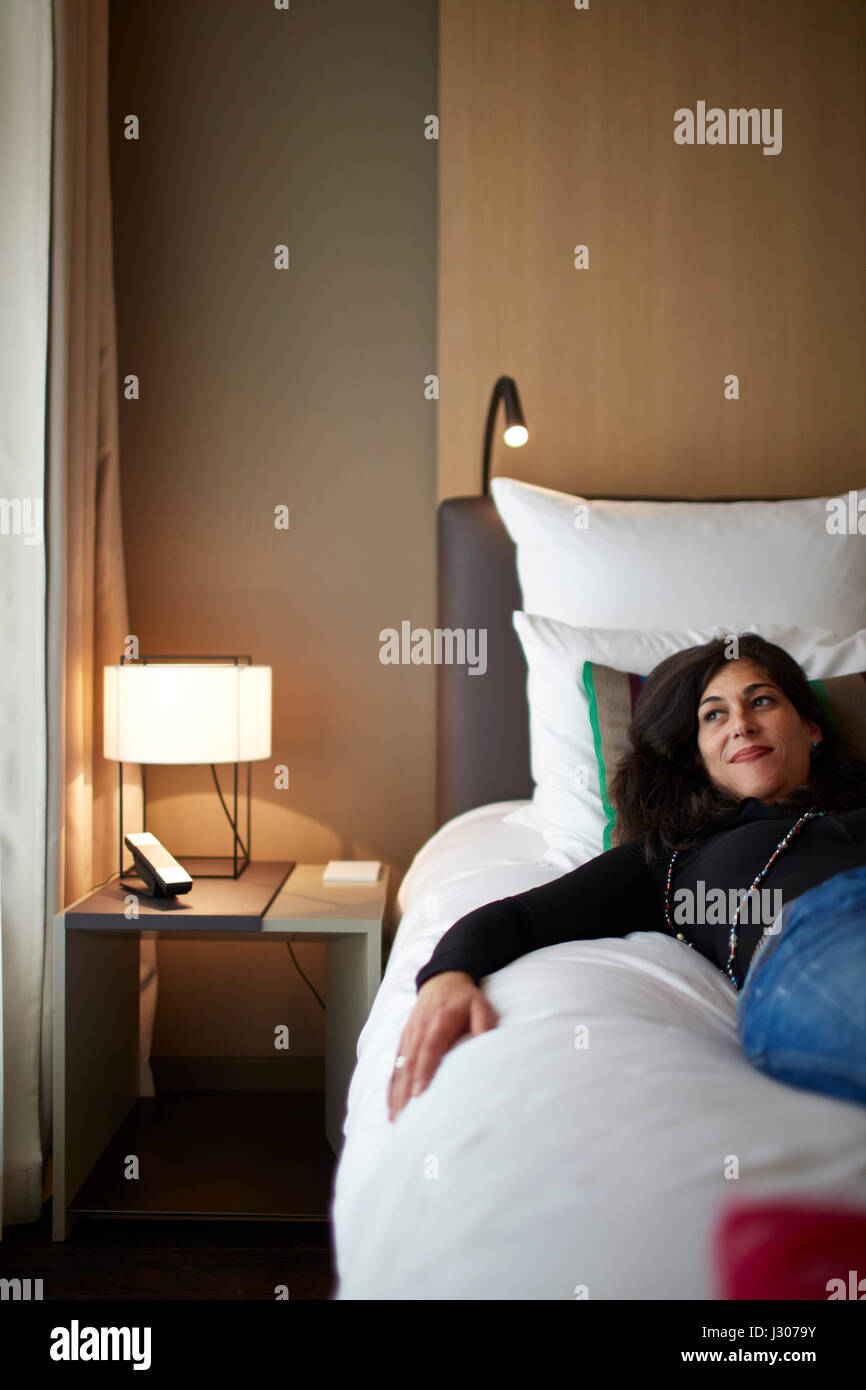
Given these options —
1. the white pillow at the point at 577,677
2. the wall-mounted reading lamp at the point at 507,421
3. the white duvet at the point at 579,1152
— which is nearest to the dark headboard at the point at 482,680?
the wall-mounted reading lamp at the point at 507,421

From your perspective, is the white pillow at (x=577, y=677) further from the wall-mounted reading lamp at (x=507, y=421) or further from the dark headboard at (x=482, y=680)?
the wall-mounted reading lamp at (x=507, y=421)

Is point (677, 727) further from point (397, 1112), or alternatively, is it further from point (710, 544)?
point (397, 1112)

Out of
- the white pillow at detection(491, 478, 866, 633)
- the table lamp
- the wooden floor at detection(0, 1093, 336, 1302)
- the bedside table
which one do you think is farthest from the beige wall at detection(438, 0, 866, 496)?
the wooden floor at detection(0, 1093, 336, 1302)

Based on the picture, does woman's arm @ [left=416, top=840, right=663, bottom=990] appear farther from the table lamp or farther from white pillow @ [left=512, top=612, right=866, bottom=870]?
the table lamp

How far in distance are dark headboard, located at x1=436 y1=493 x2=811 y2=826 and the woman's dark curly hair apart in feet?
1.99

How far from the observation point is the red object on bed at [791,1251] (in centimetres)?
57

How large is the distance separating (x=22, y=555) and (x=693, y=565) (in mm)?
1284

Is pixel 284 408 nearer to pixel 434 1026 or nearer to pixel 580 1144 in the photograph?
pixel 434 1026

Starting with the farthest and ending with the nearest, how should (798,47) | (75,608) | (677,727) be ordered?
(798,47)
(75,608)
(677,727)

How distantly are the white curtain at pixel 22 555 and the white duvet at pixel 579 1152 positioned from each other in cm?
98

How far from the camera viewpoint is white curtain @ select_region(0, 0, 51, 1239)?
164 cm

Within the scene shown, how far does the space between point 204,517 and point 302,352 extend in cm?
47

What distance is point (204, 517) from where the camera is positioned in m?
2.23
